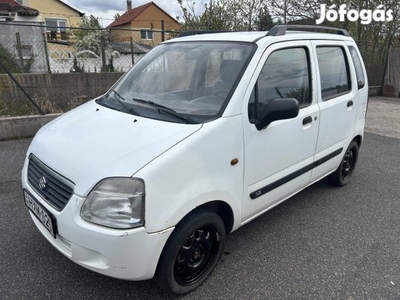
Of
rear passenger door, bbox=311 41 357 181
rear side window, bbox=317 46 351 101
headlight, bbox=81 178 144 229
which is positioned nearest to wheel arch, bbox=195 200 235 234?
headlight, bbox=81 178 144 229

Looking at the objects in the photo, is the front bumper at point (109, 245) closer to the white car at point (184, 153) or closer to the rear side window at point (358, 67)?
the white car at point (184, 153)

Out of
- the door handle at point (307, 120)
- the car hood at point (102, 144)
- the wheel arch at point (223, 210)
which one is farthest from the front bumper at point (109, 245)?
the door handle at point (307, 120)

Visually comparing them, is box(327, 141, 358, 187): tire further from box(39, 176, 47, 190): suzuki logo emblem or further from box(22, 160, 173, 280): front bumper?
box(39, 176, 47, 190): suzuki logo emblem

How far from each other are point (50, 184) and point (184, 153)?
0.90m

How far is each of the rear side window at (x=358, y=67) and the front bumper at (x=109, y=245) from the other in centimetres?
312

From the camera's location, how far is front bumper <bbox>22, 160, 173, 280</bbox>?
170 centimetres

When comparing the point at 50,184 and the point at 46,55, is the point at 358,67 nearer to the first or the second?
the point at 50,184

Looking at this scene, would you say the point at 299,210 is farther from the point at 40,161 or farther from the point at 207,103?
the point at 40,161

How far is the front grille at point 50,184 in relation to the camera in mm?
1852

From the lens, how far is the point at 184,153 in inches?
73.1

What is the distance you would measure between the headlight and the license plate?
318mm

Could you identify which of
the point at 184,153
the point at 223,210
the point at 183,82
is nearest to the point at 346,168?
the point at 223,210

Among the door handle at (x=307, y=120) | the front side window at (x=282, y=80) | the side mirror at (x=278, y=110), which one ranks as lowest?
the door handle at (x=307, y=120)

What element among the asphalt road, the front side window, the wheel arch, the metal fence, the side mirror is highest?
the metal fence
